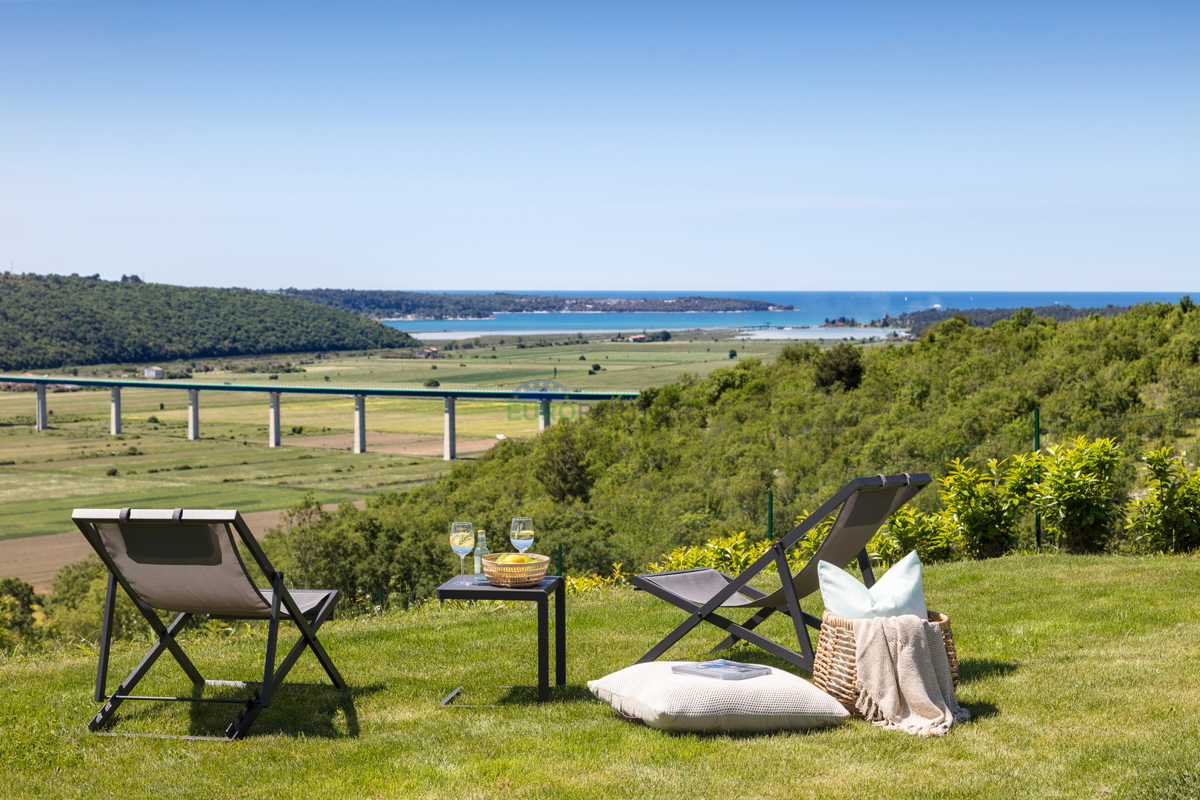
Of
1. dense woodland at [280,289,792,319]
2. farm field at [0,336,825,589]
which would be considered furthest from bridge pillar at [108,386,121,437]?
dense woodland at [280,289,792,319]

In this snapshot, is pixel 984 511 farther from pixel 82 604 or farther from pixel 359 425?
pixel 359 425

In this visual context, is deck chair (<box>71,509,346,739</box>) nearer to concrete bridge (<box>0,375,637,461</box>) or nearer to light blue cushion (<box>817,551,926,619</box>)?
light blue cushion (<box>817,551,926,619</box>)

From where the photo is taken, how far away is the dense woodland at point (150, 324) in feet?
348

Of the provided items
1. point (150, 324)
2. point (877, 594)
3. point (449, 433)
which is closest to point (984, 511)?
point (877, 594)

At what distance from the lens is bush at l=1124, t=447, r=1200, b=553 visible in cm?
645

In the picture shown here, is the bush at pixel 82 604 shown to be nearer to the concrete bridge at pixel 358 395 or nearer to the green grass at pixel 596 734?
the green grass at pixel 596 734

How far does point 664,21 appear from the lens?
48.2 feet

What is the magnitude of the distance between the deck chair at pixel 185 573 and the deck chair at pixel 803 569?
4.92 feet

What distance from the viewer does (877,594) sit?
3.48 metres

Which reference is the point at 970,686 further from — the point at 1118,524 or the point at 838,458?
the point at 838,458

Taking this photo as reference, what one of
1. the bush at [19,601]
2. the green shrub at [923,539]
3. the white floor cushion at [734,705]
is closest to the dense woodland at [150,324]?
the bush at [19,601]

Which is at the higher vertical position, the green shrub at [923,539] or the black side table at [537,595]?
the black side table at [537,595]

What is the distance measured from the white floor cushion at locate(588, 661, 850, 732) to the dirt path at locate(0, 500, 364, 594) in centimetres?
3674

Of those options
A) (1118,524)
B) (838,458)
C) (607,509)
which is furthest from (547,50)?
(607,509)
